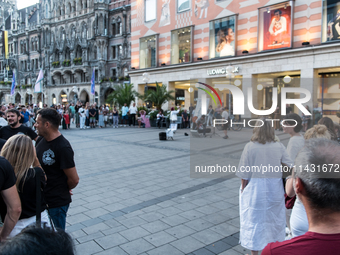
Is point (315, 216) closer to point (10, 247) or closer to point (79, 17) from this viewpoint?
point (10, 247)

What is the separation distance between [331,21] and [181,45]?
12.1 m

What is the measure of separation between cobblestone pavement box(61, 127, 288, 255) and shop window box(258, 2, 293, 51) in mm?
14363

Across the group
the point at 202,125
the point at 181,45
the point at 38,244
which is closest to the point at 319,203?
the point at 38,244

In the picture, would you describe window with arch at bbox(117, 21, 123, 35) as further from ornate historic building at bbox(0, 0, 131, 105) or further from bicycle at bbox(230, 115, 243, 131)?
bicycle at bbox(230, 115, 243, 131)

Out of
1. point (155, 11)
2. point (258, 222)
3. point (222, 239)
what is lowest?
point (222, 239)

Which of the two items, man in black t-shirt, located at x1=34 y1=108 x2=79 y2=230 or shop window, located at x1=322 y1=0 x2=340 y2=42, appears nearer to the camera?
man in black t-shirt, located at x1=34 y1=108 x2=79 y2=230

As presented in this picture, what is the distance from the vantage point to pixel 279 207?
11.0ft

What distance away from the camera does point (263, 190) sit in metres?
3.32

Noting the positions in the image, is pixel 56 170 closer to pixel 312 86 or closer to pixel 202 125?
pixel 202 125

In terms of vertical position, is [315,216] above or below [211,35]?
below

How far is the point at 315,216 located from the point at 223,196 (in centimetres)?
470

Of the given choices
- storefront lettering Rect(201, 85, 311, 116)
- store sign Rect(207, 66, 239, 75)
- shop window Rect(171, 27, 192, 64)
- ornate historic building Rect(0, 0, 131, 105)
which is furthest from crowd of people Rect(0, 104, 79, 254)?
ornate historic building Rect(0, 0, 131, 105)

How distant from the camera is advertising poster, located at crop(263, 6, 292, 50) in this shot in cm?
1869

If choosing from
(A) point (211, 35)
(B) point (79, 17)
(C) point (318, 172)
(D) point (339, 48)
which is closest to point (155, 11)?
(A) point (211, 35)
